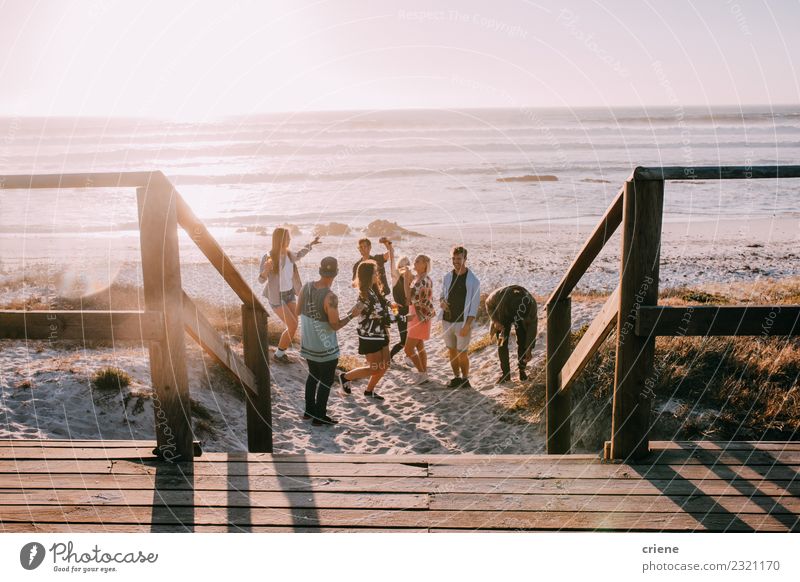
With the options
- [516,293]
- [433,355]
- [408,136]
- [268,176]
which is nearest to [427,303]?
[516,293]

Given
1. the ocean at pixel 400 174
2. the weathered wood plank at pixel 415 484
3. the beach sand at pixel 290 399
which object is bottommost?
the beach sand at pixel 290 399

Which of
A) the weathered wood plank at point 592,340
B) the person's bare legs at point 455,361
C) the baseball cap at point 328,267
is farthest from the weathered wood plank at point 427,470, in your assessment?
the person's bare legs at point 455,361

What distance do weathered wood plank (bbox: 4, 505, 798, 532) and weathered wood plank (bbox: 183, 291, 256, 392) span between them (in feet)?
3.20

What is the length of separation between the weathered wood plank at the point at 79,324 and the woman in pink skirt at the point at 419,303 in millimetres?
5559

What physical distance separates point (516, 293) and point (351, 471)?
598 centimetres

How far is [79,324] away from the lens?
3592mm

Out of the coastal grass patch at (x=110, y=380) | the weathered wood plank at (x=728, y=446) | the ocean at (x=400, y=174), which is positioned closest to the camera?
the weathered wood plank at (x=728, y=446)

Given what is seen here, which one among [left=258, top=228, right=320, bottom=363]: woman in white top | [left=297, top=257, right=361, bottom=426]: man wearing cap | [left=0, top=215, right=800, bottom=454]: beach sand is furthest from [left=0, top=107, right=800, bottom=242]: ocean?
[left=297, top=257, right=361, bottom=426]: man wearing cap

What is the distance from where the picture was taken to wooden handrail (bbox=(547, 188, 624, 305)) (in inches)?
150

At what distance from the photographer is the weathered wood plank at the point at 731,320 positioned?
3.58 m

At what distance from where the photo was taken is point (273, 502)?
3561 millimetres

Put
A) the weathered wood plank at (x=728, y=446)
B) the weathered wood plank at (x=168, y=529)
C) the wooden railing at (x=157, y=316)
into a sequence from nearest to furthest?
the weathered wood plank at (x=168, y=529) → the wooden railing at (x=157, y=316) → the weathered wood plank at (x=728, y=446)

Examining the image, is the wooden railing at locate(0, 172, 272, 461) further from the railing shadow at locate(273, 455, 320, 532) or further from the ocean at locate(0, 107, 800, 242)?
the ocean at locate(0, 107, 800, 242)

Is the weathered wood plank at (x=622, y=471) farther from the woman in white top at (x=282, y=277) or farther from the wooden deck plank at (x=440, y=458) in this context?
the woman in white top at (x=282, y=277)
